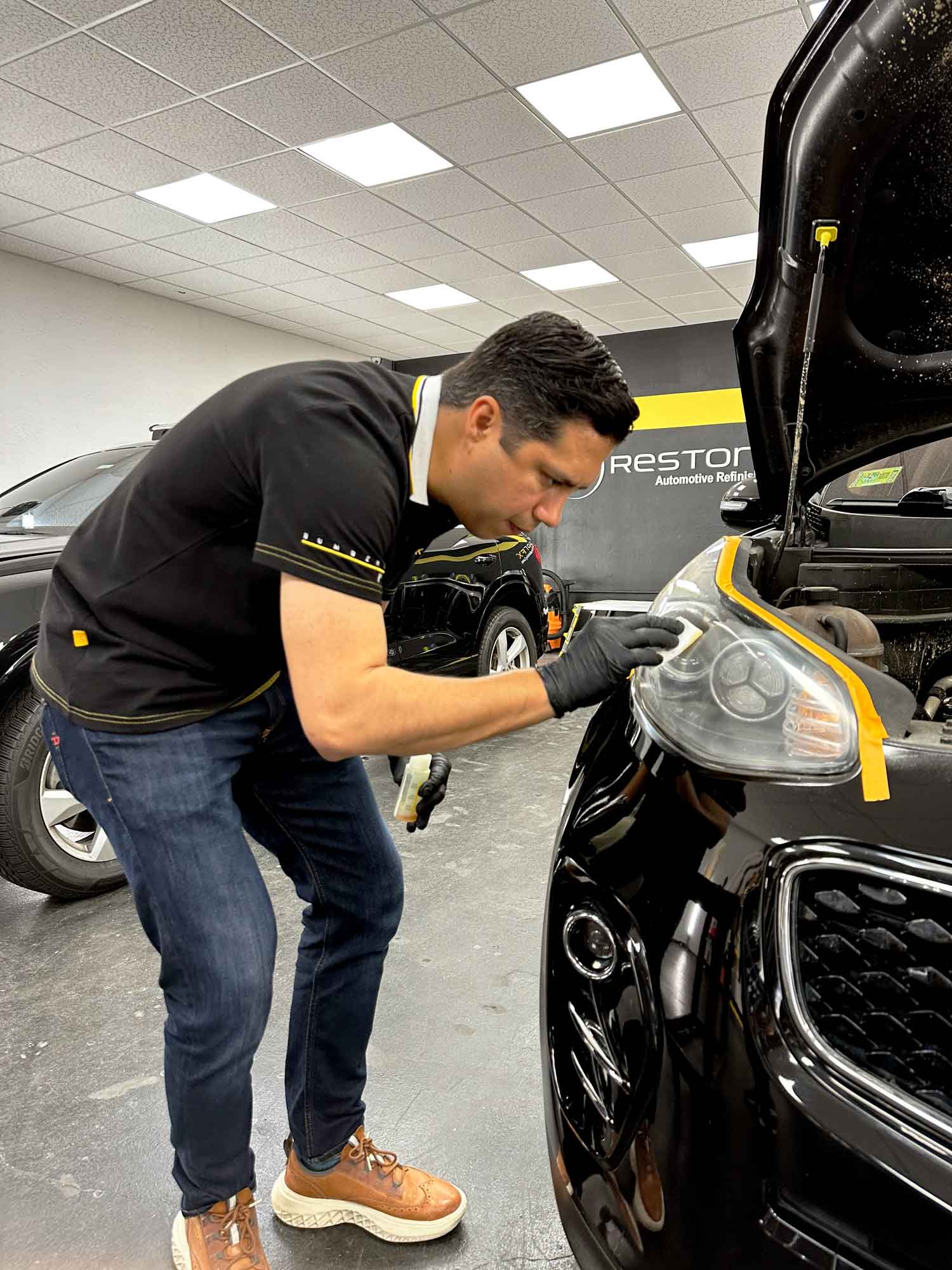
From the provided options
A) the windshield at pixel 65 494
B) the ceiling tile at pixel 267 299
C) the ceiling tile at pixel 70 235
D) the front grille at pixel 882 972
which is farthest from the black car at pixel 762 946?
the ceiling tile at pixel 267 299

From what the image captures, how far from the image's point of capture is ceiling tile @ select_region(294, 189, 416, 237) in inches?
224

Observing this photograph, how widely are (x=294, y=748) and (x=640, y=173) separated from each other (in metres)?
5.11

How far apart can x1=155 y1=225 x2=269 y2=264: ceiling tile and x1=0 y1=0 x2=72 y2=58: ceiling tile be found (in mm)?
2373

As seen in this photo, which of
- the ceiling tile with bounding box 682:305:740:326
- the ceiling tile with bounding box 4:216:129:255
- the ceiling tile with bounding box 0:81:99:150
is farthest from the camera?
the ceiling tile with bounding box 682:305:740:326

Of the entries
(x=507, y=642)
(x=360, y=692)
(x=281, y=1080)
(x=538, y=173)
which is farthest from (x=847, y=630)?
(x=538, y=173)

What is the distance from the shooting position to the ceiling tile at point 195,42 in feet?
11.8

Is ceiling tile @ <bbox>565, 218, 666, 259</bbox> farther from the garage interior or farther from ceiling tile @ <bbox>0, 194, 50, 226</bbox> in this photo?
ceiling tile @ <bbox>0, 194, 50, 226</bbox>

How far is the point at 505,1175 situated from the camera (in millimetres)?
1476

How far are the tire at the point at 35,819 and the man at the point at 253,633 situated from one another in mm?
1211

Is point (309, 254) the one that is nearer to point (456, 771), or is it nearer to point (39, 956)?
point (456, 771)

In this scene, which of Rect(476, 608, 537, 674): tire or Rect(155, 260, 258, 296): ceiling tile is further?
Rect(155, 260, 258, 296): ceiling tile

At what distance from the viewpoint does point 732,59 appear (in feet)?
13.2

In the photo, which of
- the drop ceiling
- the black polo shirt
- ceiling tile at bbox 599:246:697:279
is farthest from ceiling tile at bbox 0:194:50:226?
the black polo shirt

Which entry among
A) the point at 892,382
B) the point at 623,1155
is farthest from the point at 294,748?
the point at 892,382
